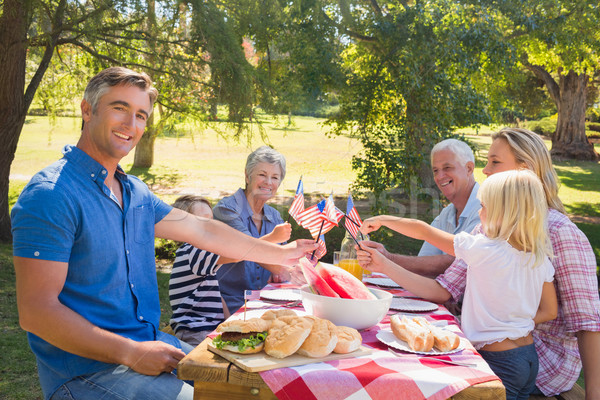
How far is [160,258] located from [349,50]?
497cm

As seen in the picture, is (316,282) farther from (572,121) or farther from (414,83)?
(572,121)

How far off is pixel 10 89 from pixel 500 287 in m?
7.18

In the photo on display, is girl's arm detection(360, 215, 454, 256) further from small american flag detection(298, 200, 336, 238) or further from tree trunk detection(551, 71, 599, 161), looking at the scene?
tree trunk detection(551, 71, 599, 161)

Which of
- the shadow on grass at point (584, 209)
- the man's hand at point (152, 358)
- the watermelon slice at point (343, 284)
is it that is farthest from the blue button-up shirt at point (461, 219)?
the shadow on grass at point (584, 209)

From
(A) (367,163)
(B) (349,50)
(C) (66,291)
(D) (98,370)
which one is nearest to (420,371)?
(D) (98,370)

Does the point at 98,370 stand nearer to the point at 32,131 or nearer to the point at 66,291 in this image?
the point at 66,291

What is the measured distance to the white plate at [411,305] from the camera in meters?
2.64

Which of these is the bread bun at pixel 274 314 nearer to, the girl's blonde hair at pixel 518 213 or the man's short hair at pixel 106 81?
the girl's blonde hair at pixel 518 213

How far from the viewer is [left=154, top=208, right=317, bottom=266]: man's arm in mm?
2713

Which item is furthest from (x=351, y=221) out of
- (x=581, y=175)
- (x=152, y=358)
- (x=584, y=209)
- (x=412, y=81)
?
(x=581, y=175)

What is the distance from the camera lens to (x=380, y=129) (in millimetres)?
8453

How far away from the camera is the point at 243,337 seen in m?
1.88

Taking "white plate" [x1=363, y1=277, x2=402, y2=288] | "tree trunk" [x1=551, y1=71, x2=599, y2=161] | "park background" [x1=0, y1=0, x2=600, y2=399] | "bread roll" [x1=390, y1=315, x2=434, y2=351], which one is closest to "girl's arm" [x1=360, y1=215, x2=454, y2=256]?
"white plate" [x1=363, y1=277, x2=402, y2=288]

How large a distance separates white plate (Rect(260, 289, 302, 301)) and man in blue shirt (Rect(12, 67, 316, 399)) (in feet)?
1.69
